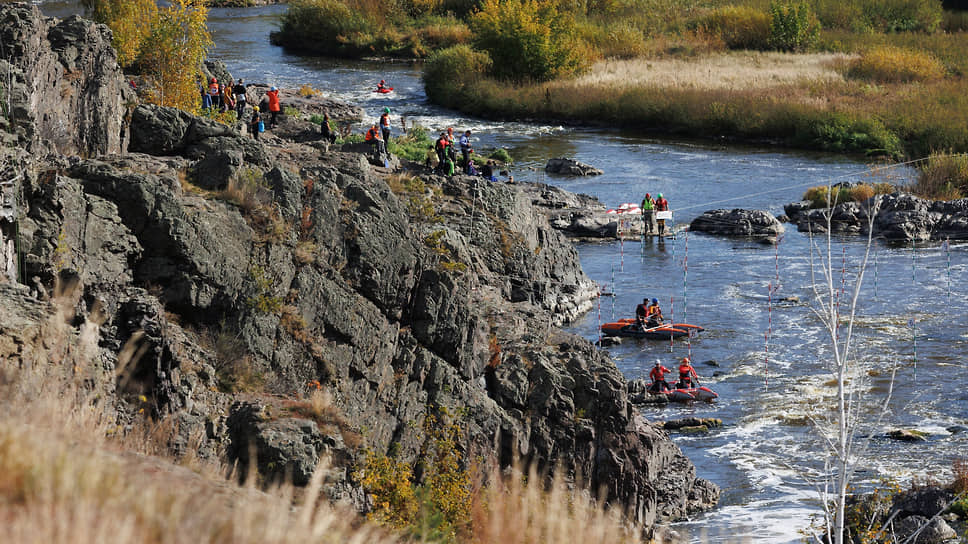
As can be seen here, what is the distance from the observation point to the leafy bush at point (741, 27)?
264 ft

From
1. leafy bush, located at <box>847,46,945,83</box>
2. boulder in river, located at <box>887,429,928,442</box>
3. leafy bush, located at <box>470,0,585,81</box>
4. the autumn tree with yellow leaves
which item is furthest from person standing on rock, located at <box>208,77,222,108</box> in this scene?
leafy bush, located at <box>847,46,945,83</box>

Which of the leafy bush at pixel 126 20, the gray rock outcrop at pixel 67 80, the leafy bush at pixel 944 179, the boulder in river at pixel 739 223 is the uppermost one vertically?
the leafy bush at pixel 126 20

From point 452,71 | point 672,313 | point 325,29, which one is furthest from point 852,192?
point 325,29

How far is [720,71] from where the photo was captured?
69188 millimetres

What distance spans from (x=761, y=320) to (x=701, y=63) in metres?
42.9

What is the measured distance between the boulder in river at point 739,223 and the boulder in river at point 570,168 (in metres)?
8.95

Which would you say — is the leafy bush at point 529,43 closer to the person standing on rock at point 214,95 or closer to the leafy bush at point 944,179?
the leafy bush at point 944,179

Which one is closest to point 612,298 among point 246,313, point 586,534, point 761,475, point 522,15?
point 761,475

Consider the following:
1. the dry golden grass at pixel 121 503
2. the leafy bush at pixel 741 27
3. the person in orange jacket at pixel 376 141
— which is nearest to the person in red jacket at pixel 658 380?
the person in orange jacket at pixel 376 141

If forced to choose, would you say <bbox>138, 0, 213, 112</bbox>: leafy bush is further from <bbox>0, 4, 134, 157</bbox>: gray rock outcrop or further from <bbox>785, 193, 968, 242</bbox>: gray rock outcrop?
<bbox>785, 193, 968, 242</bbox>: gray rock outcrop

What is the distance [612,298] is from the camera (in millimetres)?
36125

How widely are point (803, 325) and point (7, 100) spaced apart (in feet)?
76.9

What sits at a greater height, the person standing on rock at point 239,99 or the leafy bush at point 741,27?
the leafy bush at point 741,27

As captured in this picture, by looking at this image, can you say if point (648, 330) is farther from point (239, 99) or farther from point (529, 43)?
point (529, 43)
